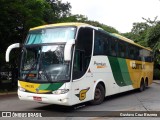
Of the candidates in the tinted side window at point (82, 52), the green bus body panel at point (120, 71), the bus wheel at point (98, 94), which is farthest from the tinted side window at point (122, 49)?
the tinted side window at point (82, 52)

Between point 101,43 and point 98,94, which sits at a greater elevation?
point 101,43

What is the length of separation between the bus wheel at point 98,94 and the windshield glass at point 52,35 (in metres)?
3.07

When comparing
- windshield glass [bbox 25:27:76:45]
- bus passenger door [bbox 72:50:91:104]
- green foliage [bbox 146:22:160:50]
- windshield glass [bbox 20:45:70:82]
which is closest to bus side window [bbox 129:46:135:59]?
bus passenger door [bbox 72:50:91:104]

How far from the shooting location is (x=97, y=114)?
35.4ft

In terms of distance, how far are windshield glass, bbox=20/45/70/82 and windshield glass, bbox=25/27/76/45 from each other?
1.09ft

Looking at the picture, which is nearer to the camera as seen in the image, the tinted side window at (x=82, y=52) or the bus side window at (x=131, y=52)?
the tinted side window at (x=82, y=52)

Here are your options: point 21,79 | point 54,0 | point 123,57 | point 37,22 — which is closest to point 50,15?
point 37,22

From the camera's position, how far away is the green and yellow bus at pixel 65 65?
10734 mm

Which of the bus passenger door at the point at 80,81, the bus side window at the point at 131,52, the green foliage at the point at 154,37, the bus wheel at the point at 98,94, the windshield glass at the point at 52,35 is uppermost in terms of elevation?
the green foliage at the point at 154,37

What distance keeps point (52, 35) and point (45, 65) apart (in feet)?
4.40

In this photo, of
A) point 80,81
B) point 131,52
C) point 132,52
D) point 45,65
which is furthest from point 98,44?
point 132,52

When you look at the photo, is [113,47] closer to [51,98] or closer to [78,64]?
[78,64]

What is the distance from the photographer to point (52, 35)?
1166 cm

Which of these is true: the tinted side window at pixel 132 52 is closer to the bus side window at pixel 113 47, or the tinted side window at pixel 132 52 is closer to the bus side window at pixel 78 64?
the bus side window at pixel 113 47
